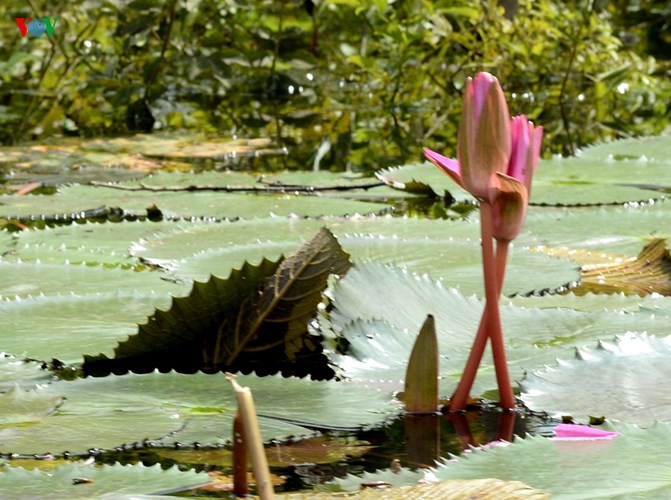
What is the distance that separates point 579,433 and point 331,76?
455 cm

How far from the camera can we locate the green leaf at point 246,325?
3.33ft

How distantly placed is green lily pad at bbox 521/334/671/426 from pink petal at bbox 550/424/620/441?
0.07 feet

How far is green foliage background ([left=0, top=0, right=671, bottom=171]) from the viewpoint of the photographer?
366 cm

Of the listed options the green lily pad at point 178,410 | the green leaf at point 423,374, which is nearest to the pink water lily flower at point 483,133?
the green leaf at point 423,374

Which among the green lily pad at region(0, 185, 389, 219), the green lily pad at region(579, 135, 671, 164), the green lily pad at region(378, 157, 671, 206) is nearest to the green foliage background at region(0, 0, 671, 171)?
the green lily pad at region(579, 135, 671, 164)

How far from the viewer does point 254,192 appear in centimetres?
229

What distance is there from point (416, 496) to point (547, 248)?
1.02 meters

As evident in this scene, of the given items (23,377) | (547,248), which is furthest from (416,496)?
(547,248)

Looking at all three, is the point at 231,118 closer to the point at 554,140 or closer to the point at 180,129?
the point at 180,129

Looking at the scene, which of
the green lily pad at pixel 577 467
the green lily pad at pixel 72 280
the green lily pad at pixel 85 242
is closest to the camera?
the green lily pad at pixel 577 467

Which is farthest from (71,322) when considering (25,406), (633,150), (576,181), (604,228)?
(633,150)

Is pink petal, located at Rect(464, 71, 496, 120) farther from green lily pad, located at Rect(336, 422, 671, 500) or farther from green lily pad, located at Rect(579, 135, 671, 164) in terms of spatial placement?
green lily pad, located at Rect(579, 135, 671, 164)

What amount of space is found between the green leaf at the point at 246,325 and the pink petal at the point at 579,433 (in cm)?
29

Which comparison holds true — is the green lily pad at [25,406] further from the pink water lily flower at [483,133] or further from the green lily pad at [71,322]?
the pink water lily flower at [483,133]
